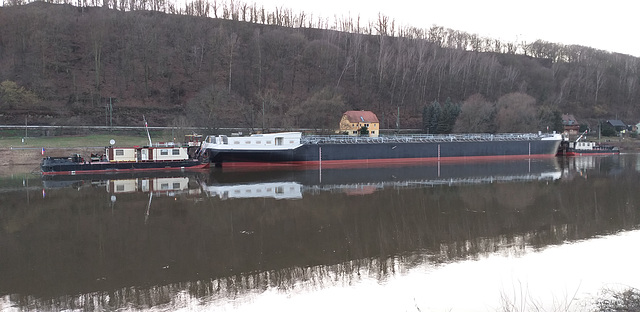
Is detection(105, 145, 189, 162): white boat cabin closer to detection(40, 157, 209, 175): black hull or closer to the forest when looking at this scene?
detection(40, 157, 209, 175): black hull

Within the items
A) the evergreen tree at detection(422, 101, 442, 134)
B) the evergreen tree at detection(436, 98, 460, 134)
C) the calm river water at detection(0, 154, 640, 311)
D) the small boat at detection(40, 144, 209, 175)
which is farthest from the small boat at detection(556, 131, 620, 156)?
the small boat at detection(40, 144, 209, 175)

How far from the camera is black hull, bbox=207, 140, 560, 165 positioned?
120ft

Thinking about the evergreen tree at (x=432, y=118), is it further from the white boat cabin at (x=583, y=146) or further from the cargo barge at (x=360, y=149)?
the white boat cabin at (x=583, y=146)

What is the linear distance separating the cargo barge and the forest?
9.80 m

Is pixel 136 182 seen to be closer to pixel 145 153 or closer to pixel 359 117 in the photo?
pixel 145 153

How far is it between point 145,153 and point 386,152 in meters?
21.8

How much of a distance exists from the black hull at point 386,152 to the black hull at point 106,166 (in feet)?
8.23

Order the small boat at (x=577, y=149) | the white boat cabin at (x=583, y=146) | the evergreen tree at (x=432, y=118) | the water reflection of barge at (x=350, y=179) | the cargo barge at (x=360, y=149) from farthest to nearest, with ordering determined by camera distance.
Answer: the evergreen tree at (x=432, y=118), the white boat cabin at (x=583, y=146), the small boat at (x=577, y=149), the cargo barge at (x=360, y=149), the water reflection of barge at (x=350, y=179)

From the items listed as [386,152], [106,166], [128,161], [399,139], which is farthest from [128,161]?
[399,139]

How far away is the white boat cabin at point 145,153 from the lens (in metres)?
33.1

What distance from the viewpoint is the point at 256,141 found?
1448 inches

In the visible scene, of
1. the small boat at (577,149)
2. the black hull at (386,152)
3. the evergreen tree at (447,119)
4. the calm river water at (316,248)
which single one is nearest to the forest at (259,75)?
the evergreen tree at (447,119)

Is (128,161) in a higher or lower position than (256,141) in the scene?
lower

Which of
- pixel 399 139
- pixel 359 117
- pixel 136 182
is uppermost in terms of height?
pixel 359 117
